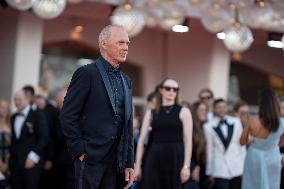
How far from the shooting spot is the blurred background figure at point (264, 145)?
7.53 metres

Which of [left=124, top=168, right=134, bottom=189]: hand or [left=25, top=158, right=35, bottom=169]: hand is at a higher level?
[left=124, top=168, right=134, bottom=189]: hand

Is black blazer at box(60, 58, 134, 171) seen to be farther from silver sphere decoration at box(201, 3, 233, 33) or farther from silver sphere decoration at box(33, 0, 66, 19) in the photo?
silver sphere decoration at box(201, 3, 233, 33)

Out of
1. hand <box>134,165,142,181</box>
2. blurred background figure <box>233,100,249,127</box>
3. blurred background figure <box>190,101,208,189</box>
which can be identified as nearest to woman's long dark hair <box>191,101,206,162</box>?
blurred background figure <box>190,101,208,189</box>

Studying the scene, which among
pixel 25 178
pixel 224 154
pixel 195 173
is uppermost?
pixel 224 154

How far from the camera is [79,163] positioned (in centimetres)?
521

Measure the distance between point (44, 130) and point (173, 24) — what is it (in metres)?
3.10

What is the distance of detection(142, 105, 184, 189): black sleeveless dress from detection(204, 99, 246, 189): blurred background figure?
166cm

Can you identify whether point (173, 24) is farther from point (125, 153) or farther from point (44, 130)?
point (125, 153)

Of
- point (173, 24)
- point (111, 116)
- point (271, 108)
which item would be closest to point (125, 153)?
point (111, 116)

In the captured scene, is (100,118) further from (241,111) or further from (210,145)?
(241,111)

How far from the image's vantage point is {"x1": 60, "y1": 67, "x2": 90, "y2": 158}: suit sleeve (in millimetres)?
5133

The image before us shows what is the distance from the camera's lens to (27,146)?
32.8 ft

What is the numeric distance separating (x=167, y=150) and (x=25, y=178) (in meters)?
2.48

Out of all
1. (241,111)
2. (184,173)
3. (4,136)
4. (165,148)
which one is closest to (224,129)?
(241,111)
